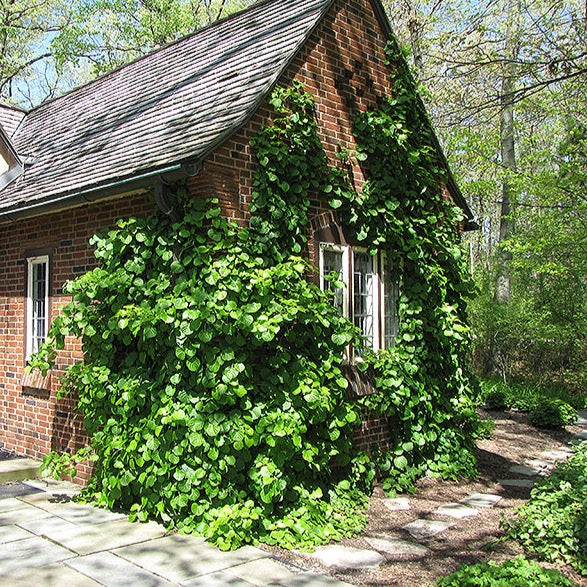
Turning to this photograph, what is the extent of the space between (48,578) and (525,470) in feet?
22.1

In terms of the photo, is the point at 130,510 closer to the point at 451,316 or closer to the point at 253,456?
the point at 253,456

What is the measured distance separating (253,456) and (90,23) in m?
25.6

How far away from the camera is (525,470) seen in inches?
352

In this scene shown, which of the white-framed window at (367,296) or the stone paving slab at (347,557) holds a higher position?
the white-framed window at (367,296)

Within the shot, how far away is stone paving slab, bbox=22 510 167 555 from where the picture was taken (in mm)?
5043

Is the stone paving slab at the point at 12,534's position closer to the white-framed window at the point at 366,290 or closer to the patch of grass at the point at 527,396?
the white-framed window at the point at 366,290

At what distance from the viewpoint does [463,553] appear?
5.47 metres

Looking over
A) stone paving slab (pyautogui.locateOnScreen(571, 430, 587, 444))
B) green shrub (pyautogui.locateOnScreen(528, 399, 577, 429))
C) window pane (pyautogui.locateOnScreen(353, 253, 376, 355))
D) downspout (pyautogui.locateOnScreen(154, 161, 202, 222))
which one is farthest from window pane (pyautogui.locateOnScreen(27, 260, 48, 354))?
green shrub (pyautogui.locateOnScreen(528, 399, 577, 429))

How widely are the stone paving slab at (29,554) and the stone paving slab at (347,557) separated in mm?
1948

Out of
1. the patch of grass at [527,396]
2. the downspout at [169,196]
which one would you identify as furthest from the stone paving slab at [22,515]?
the patch of grass at [527,396]

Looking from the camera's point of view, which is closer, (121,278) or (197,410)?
(197,410)

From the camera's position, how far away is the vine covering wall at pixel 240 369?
5449 millimetres

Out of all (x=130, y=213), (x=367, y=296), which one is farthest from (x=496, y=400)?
(x=130, y=213)

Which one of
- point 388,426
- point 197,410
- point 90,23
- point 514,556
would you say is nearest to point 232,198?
point 197,410
